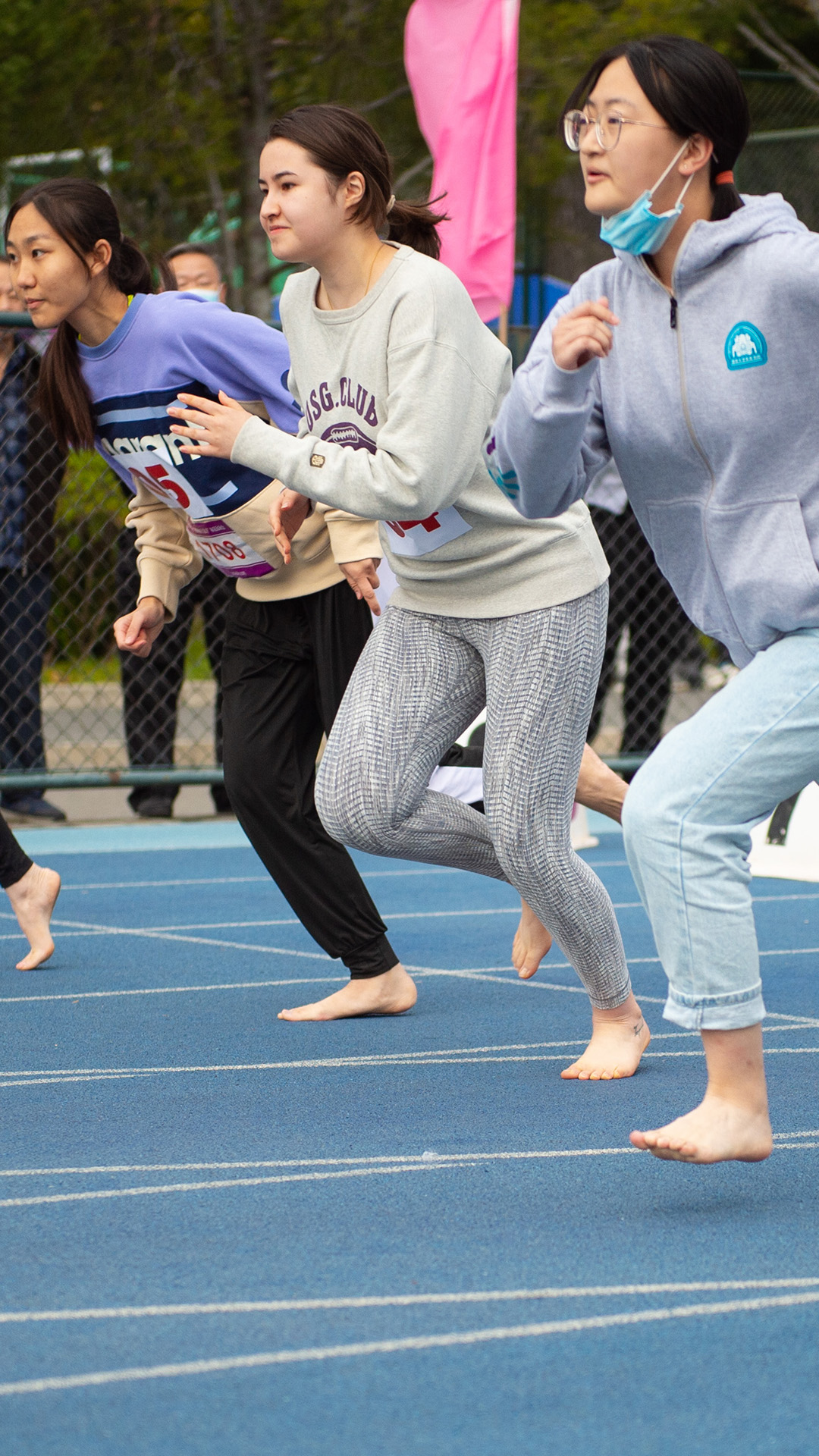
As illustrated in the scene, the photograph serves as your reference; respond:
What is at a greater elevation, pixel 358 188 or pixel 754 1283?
pixel 358 188

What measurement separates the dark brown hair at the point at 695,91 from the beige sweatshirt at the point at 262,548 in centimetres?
126

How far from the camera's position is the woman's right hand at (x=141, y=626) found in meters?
4.47

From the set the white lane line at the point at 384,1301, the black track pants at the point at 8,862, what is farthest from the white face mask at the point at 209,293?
the white lane line at the point at 384,1301

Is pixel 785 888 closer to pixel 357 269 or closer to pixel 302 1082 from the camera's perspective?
pixel 302 1082

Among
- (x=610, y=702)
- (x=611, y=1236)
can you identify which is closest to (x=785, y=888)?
(x=611, y=1236)

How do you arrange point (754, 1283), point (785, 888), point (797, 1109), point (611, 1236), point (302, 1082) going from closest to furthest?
point (754, 1283) < point (611, 1236) < point (797, 1109) < point (302, 1082) < point (785, 888)

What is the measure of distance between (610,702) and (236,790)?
8833 millimetres

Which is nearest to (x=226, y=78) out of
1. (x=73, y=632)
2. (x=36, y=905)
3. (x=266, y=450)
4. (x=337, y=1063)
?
(x=73, y=632)

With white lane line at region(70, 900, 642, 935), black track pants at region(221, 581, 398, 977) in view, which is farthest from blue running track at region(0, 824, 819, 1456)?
white lane line at region(70, 900, 642, 935)

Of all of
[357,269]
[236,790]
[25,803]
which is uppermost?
[357,269]

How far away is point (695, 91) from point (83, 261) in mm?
1868

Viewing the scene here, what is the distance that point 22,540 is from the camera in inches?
316

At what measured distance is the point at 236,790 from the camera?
4602 mm

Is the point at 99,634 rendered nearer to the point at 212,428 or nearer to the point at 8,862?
the point at 8,862
